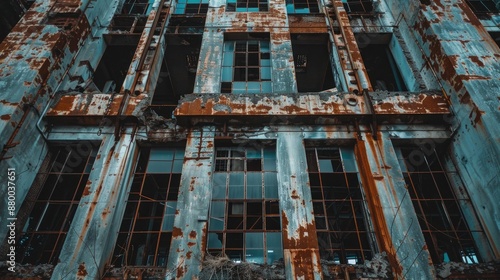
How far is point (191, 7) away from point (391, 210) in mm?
9234

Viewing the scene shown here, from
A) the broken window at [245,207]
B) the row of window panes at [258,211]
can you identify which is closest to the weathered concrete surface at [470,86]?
the row of window panes at [258,211]

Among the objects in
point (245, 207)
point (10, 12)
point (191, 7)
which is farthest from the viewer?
point (191, 7)

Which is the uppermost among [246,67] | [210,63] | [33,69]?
[246,67]

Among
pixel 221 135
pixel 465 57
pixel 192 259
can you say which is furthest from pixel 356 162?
pixel 192 259

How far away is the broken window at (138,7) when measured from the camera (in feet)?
35.4

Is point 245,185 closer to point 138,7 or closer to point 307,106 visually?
point 307,106

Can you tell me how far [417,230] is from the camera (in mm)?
5293

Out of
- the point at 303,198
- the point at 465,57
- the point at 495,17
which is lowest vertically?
the point at 303,198

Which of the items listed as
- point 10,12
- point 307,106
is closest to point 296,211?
point 307,106

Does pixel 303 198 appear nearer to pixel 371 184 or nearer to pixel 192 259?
pixel 371 184

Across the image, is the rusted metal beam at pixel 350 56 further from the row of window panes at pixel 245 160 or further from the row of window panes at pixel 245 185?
the row of window panes at pixel 245 185

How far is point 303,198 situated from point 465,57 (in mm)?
4978

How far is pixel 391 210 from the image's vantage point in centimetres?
548

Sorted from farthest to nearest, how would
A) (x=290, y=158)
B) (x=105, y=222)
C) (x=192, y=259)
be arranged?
(x=290, y=158), (x=105, y=222), (x=192, y=259)
